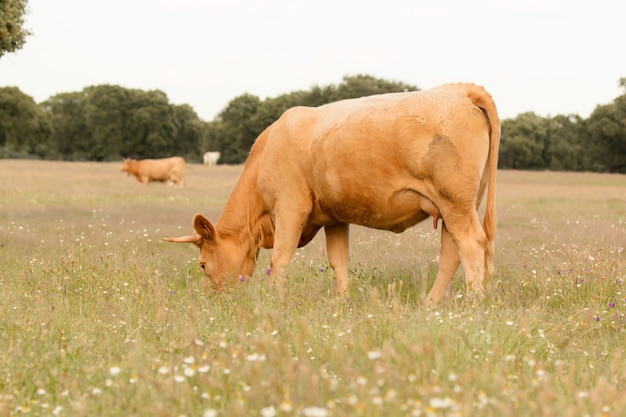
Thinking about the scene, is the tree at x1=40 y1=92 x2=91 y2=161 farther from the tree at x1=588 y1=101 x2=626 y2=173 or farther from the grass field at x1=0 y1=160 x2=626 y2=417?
the grass field at x1=0 y1=160 x2=626 y2=417

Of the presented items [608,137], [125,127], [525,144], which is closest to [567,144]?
[525,144]

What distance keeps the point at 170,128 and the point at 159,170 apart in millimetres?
52282

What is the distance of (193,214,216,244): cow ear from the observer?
7.59 meters

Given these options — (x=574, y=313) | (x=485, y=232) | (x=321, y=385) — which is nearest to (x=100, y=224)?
(x=485, y=232)

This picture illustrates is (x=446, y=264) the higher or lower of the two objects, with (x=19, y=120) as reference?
lower

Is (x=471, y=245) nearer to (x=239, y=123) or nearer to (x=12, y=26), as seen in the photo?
(x=12, y=26)

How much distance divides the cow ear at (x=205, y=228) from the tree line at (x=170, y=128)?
2580 inches

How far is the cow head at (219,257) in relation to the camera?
310 inches

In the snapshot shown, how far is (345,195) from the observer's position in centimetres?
691

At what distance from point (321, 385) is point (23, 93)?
87.4 m

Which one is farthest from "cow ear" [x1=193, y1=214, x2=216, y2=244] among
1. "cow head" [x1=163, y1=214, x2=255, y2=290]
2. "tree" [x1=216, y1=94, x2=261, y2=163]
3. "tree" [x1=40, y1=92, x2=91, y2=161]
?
"tree" [x1=40, y1=92, x2=91, y2=161]

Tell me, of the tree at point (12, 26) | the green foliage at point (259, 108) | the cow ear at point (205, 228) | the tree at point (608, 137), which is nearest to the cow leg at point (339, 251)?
the cow ear at point (205, 228)

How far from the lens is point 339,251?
7820 millimetres

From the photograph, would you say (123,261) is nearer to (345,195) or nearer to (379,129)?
(345,195)
